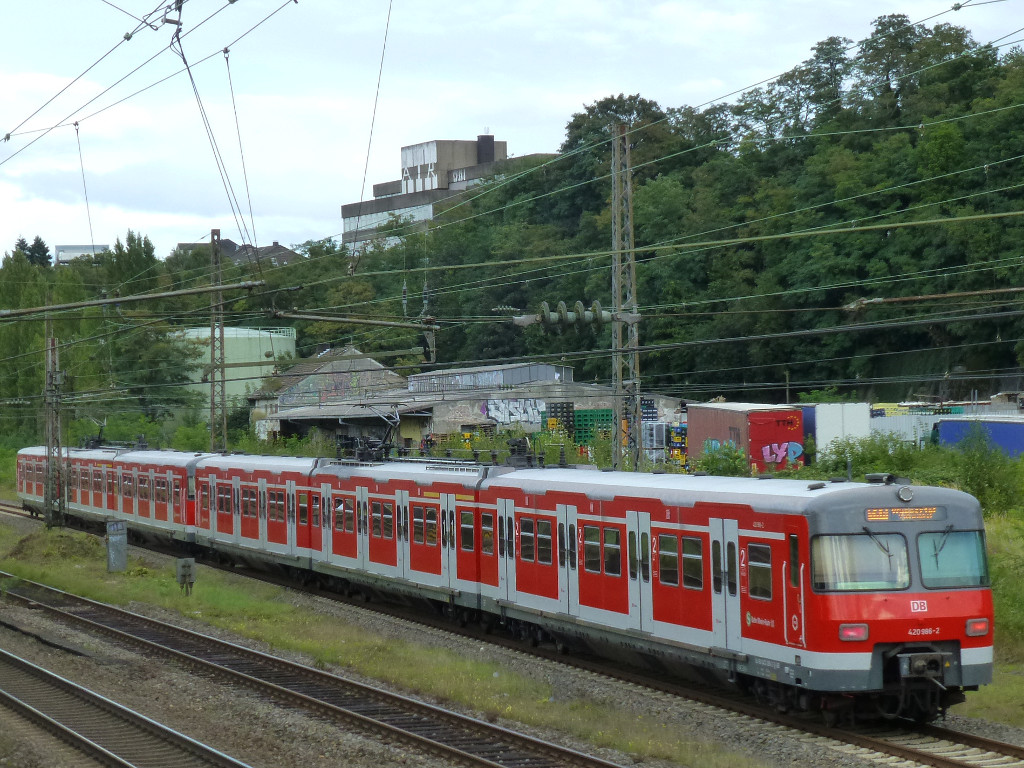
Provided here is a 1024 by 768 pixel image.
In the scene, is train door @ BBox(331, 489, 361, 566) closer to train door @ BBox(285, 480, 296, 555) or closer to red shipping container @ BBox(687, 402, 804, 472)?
train door @ BBox(285, 480, 296, 555)

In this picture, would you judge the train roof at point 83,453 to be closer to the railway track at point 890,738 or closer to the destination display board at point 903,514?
the railway track at point 890,738

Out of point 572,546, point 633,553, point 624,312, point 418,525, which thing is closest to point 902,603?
point 633,553

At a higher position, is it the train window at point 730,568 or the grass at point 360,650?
the train window at point 730,568

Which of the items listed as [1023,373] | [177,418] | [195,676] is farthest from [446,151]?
[195,676]

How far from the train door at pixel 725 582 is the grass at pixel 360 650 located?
4.30ft

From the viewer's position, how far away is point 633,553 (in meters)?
16.6

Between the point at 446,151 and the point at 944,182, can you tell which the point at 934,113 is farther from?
the point at 446,151

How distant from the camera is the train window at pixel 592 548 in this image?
17469 millimetres

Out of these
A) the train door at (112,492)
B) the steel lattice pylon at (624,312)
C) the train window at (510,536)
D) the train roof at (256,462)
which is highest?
the steel lattice pylon at (624,312)

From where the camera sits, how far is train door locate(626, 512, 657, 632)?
16250 millimetres

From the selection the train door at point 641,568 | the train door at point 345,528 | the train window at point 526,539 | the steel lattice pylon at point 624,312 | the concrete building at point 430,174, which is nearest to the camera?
the train door at point 641,568

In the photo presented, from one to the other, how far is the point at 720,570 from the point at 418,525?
31.6 ft

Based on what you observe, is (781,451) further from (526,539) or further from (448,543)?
(526,539)

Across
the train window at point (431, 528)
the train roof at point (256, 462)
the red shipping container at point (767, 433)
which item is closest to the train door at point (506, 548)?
the train window at point (431, 528)
